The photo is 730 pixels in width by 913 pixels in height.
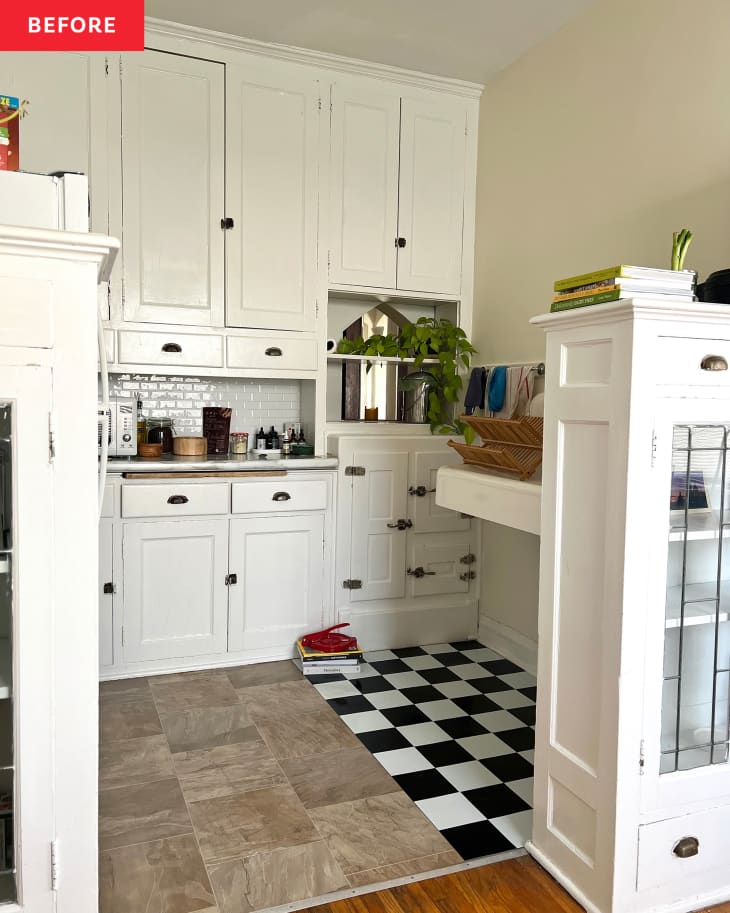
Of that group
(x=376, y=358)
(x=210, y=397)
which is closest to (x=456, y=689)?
(x=376, y=358)

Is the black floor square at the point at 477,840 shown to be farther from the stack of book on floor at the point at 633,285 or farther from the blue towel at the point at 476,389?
the blue towel at the point at 476,389

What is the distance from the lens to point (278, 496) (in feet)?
11.4

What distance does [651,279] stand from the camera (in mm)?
1834

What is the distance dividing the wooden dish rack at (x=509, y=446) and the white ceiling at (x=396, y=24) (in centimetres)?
179

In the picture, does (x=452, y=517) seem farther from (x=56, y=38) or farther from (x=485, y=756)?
(x=56, y=38)

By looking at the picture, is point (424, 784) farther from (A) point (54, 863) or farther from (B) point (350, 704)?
(A) point (54, 863)

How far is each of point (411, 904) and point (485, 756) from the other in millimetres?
827

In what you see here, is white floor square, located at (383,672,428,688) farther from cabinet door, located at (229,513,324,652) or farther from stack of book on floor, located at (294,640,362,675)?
cabinet door, located at (229,513,324,652)

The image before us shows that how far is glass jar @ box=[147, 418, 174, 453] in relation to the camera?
368cm

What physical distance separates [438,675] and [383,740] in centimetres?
70

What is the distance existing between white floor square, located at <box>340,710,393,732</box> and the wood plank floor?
89cm

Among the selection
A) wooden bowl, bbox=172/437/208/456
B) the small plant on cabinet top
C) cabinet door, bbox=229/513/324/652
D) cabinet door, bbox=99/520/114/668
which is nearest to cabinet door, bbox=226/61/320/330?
the small plant on cabinet top

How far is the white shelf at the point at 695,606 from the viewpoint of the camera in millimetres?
1878

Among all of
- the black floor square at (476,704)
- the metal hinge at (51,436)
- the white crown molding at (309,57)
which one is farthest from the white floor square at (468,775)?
the white crown molding at (309,57)
